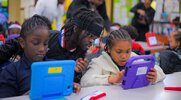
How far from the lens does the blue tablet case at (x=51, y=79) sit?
1.18 metres

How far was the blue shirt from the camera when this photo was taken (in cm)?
139

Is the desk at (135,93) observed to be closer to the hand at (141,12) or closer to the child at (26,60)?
the child at (26,60)

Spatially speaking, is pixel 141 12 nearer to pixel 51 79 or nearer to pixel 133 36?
pixel 133 36

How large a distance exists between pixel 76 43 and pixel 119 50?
0.26m

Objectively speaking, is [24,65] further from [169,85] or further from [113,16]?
[113,16]

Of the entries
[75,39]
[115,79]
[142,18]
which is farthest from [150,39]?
[115,79]

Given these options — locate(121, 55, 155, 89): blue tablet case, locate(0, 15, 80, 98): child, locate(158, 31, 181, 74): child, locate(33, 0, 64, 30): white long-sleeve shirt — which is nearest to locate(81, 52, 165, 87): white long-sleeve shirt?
locate(121, 55, 155, 89): blue tablet case

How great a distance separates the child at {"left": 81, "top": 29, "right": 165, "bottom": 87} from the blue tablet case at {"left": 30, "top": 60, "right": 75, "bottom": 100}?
348 millimetres

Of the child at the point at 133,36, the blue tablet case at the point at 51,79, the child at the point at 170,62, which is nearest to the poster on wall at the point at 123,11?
the child at the point at 133,36

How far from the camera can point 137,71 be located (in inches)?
61.5

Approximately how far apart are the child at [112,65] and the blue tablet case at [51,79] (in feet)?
1.14

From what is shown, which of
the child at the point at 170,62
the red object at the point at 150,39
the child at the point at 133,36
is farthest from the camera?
the red object at the point at 150,39

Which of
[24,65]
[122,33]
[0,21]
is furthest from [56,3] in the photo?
[24,65]

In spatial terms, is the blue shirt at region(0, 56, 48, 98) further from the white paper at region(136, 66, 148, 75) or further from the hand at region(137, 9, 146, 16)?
the hand at region(137, 9, 146, 16)
